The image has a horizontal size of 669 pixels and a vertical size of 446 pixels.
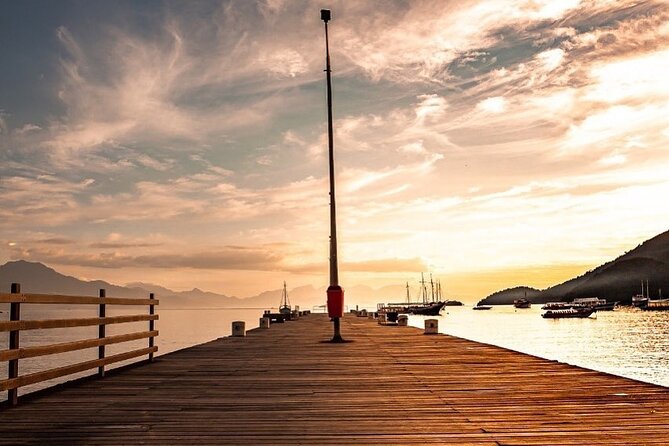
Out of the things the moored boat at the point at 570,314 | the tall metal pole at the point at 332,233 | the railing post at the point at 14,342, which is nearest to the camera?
the railing post at the point at 14,342

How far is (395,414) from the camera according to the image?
8.02 metres

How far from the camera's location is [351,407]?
854 centimetres

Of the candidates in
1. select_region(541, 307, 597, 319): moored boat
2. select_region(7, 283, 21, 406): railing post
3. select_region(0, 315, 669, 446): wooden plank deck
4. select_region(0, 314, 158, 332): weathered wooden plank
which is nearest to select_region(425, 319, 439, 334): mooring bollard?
select_region(0, 315, 669, 446): wooden plank deck

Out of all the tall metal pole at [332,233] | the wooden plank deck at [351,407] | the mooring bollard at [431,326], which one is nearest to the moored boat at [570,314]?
the mooring bollard at [431,326]

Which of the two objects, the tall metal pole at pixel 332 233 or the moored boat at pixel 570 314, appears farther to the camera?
the moored boat at pixel 570 314

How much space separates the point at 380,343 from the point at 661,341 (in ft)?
285

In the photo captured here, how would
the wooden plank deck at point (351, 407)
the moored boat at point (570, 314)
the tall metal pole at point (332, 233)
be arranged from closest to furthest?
the wooden plank deck at point (351, 407) < the tall metal pole at point (332, 233) < the moored boat at point (570, 314)

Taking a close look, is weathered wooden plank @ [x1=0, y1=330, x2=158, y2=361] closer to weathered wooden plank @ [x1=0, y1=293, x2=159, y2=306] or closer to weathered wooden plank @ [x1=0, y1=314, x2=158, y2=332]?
weathered wooden plank @ [x1=0, y1=314, x2=158, y2=332]

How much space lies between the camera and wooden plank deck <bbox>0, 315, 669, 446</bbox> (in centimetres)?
679

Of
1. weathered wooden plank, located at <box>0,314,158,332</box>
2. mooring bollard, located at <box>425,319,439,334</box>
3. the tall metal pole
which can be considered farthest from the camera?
mooring bollard, located at <box>425,319,439,334</box>

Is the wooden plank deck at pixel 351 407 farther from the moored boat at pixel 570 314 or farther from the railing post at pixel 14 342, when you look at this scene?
the moored boat at pixel 570 314

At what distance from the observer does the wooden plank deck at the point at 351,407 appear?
6.79m

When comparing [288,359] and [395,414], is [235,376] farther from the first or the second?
[395,414]

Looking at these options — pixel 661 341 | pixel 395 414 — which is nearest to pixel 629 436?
pixel 395 414
